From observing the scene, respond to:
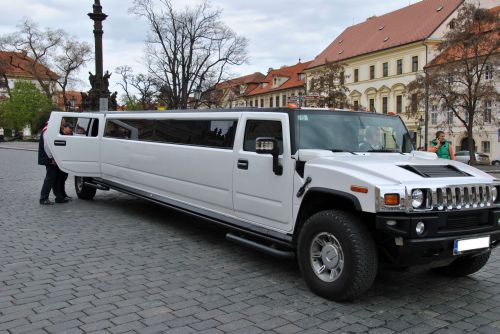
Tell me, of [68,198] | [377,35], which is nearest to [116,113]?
[68,198]

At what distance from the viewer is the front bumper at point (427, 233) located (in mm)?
4145

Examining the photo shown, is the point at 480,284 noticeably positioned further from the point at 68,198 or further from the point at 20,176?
the point at 20,176

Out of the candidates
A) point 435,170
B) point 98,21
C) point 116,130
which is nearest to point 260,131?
point 435,170

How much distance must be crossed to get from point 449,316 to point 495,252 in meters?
3.07

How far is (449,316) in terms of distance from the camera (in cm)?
427

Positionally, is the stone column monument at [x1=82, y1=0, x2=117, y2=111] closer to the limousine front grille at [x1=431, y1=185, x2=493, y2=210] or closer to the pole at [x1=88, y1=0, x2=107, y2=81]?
the pole at [x1=88, y1=0, x2=107, y2=81]

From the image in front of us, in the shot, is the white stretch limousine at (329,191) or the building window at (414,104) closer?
the white stretch limousine at (329,191)

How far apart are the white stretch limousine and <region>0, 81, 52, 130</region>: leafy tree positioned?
73754 mm

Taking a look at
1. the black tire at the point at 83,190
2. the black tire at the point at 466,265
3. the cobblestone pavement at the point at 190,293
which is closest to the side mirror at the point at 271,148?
the cobblestone pavement at the point at 190,293

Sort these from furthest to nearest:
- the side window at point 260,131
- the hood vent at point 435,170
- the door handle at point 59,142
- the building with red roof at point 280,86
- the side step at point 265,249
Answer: the building with red roof at point 280,86
the door handle at point 59,142
the side window at point 260,131
the side step at point 265,249
the hood vent at point 435,170

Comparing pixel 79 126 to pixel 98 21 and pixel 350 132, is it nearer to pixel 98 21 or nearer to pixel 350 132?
pixel 350 132

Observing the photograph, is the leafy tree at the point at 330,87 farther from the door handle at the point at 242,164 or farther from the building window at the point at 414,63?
the door handle at the point at 242,164

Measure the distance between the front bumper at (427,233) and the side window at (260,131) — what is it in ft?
5.17

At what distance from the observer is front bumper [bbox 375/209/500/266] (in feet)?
13.6
